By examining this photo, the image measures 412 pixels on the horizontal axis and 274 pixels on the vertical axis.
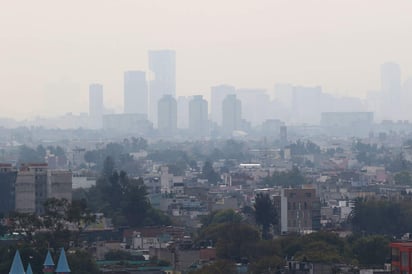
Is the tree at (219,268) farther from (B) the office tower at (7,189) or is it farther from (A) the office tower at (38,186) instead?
(B) the office tower at (7,189)

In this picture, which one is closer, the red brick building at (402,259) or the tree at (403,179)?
the red brick building at (402,259)

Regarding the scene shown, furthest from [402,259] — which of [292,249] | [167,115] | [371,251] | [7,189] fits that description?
[167,115]

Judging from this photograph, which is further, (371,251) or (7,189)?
(7,189)

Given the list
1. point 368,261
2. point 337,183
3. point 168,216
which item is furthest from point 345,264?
point 337,183

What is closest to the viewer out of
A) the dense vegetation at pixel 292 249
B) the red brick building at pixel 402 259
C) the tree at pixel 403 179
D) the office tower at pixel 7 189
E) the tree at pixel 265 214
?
the red brick building at pixel 402 259

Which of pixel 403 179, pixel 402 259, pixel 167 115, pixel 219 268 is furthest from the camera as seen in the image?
pixel 167 115

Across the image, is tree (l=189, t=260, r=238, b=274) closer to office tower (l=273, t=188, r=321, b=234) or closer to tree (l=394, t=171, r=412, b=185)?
office tower (l=273, t=188, r=321, b=234)

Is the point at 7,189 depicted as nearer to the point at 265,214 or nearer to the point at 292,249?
the point at 265,214

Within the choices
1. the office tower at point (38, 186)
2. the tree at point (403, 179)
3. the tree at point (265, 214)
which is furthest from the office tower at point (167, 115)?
the tree at point (265, 214)

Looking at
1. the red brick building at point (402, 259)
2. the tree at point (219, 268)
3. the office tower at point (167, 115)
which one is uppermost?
the office tower at point (167, 115)
